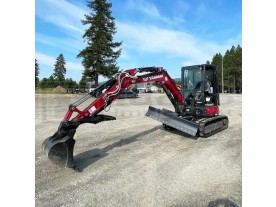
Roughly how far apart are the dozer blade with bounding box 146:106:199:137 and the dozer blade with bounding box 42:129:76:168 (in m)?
3.69

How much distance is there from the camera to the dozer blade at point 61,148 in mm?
5336

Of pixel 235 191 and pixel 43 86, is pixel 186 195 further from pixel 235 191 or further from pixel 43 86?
pixel 43 86

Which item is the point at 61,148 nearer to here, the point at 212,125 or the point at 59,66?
the point at 212,125

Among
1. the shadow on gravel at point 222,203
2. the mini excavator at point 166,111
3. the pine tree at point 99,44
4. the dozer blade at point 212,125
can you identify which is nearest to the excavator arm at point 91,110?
the mini excavator at point 166,111

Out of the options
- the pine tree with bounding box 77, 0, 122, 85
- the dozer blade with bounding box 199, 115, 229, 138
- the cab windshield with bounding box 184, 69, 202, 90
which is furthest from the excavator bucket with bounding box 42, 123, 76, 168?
the pine tree with bounding box 77, 0, 122, 85

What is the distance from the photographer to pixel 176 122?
8.27 metres

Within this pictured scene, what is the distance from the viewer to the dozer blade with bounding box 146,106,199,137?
7.82 m

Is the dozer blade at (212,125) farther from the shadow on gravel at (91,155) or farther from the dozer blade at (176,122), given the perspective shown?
the shadow on gravel at (91,155)

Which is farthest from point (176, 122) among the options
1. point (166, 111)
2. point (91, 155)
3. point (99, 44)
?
point (99, 44)

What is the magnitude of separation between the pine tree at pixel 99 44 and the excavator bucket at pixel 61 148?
32892mm

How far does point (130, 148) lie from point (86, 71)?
107ft

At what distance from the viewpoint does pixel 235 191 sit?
Result: 4418mm
